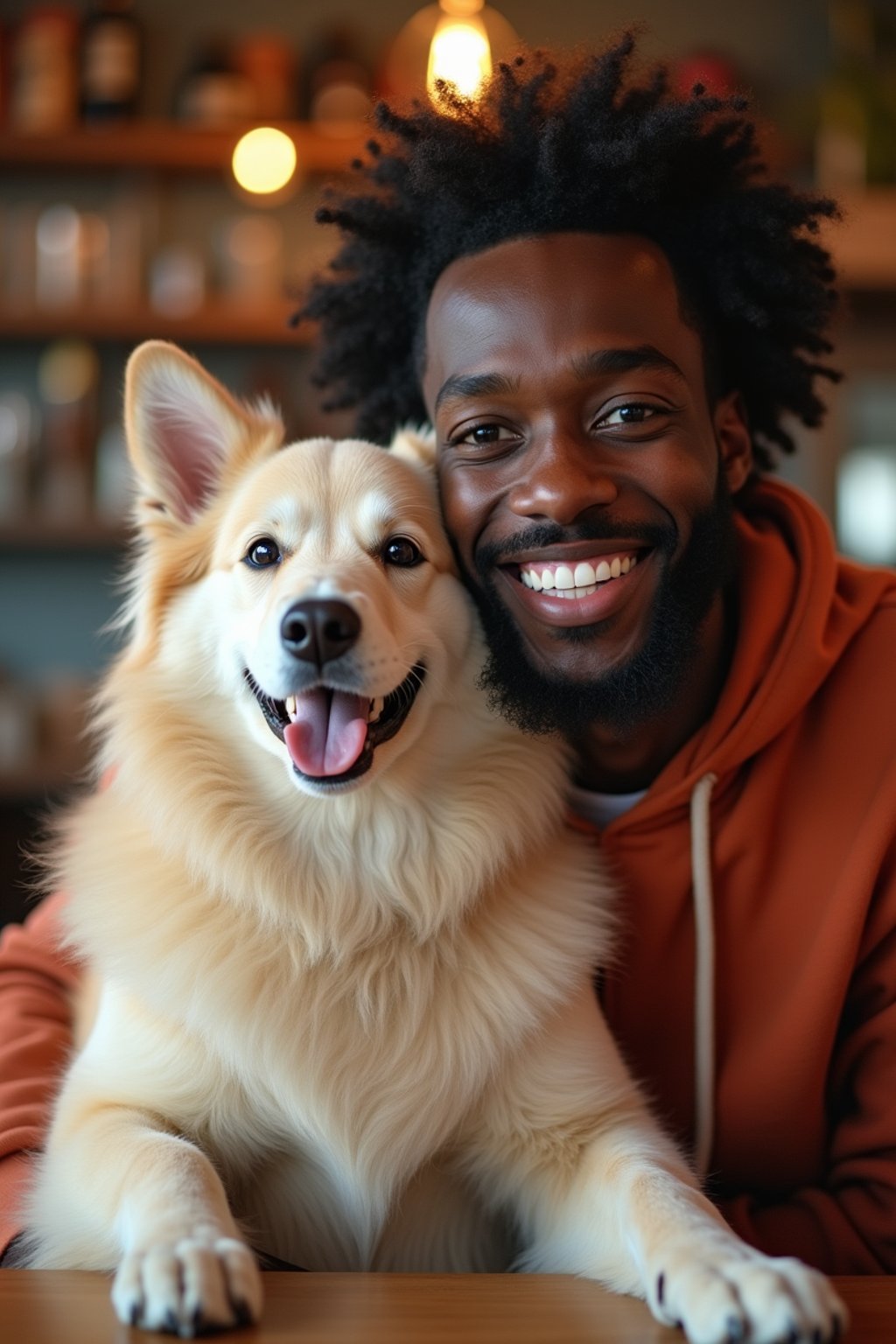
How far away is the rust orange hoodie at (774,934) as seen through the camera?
5.07ft

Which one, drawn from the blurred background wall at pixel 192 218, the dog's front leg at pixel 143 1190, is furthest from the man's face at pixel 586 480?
the blurred background wall at pixel 192 218

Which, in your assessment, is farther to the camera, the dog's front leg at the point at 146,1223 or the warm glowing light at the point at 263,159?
the warm glowing light at the point at 263,159

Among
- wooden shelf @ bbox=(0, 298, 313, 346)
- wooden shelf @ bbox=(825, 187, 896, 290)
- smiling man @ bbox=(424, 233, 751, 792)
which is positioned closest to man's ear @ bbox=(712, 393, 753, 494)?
smiling man @ bbox=(424, 233, 751, 792)

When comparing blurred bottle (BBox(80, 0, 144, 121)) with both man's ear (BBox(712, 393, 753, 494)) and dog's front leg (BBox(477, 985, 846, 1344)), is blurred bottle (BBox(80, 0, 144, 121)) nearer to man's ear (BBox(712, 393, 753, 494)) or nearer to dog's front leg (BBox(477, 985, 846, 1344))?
man's ear (BBox(712, 393, 753, 494))

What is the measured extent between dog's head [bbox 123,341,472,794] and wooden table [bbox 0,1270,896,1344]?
51cm

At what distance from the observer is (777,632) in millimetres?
1723

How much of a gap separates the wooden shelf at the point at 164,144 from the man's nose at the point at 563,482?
3319 mm

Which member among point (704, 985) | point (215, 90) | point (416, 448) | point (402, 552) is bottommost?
point (704, 985)

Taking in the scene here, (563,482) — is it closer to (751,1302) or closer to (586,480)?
(586,480)

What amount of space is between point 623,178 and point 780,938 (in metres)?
0.96

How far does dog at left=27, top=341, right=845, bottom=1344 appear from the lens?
54.9 inches

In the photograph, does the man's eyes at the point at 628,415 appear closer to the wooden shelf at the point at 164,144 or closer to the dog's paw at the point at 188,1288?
the dog's paw at the point at 188,1288

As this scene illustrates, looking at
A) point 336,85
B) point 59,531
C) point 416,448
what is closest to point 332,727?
point 416,448

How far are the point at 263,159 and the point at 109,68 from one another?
0.66 m
